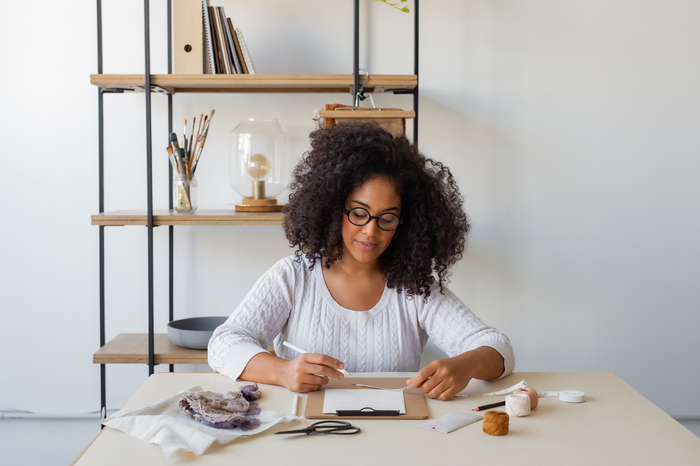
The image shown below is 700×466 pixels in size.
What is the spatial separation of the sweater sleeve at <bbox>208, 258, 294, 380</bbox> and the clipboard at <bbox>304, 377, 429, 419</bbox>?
0.63 ft

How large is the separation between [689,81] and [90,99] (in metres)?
2.24

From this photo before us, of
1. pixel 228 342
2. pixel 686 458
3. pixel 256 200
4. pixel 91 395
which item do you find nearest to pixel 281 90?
pixel 256 200

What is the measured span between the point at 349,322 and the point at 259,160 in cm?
82

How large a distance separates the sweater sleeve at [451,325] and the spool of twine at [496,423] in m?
0.40

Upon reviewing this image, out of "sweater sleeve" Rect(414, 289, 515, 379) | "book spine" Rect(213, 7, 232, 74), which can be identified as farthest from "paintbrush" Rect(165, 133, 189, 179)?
"sweater sleeve" Rect(414, 289, 515, 379)

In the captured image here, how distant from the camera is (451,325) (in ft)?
4.81

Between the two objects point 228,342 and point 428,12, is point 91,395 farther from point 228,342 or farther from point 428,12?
point 428,12

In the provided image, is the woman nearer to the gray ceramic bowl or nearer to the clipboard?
the clipboard

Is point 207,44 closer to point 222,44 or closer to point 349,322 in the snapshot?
point 222,44

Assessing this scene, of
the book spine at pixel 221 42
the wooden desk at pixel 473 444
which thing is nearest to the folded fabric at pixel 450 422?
the wooden desk at pixel 473 444

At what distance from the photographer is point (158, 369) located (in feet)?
7.58

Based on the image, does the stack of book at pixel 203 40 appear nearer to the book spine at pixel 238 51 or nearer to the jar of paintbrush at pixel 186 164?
the book spine at pixel 238 51

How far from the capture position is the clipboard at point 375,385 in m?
1.04

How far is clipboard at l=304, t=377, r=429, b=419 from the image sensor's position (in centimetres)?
104
